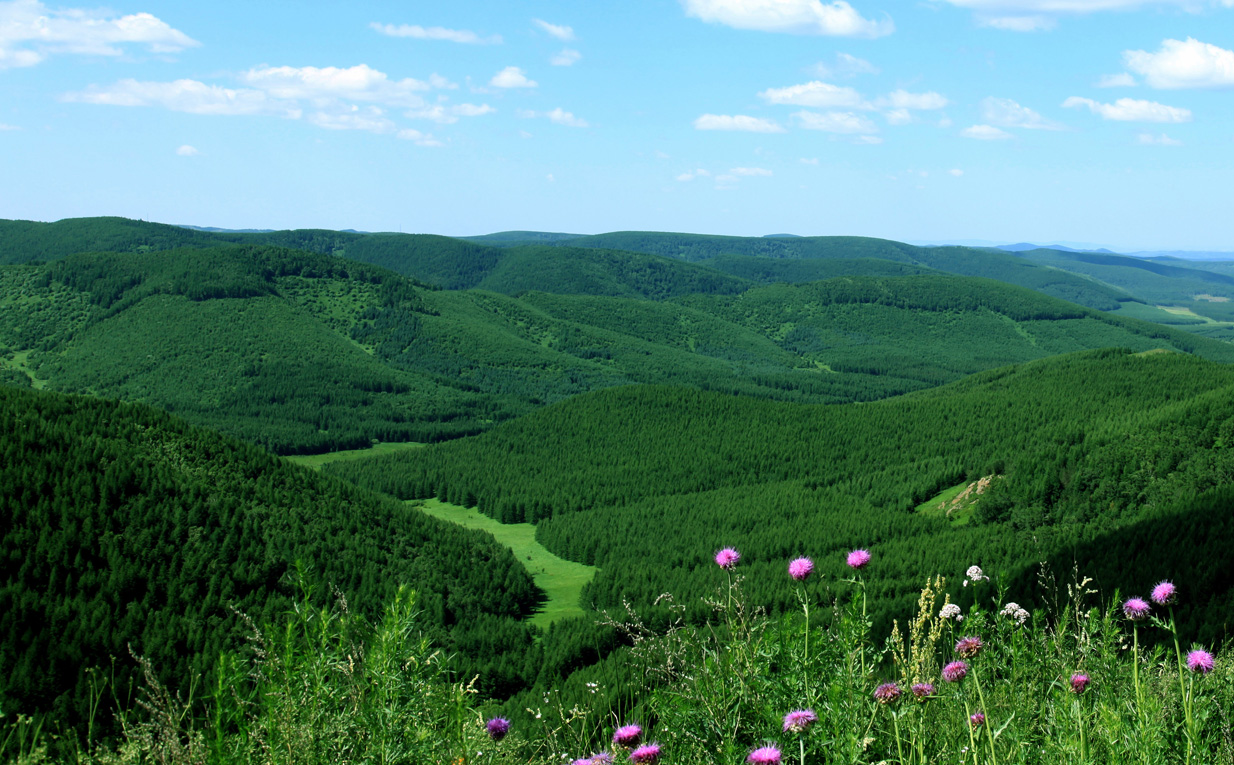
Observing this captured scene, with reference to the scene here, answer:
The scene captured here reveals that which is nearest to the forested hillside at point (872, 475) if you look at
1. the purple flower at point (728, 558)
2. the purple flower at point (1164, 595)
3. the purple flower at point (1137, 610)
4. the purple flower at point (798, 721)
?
the purple flower at point (1137, 610)

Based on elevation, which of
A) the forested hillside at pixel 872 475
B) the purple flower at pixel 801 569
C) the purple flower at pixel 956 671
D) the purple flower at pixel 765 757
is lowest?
the forested hillside at pixel 872 475

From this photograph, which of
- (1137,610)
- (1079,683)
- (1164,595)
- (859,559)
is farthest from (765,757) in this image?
(1137,610)

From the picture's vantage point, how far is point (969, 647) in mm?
7027

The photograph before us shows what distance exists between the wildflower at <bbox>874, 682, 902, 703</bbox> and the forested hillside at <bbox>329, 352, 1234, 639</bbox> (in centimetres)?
1941

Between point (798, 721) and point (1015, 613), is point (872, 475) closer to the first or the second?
point (1015, 613)

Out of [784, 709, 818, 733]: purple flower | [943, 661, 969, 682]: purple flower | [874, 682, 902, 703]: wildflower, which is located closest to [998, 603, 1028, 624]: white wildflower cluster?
[943, 661, 969, 682]: purple flower

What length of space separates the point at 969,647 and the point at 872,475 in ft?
218

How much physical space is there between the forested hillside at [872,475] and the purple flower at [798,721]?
2003cm

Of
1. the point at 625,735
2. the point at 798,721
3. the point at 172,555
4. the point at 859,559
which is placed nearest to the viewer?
the point at 798,721

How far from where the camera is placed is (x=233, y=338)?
145 meters

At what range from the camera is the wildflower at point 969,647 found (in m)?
6.99

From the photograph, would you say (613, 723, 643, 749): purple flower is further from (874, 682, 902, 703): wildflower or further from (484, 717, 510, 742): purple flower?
(874, 682, 902, 703): wildflower

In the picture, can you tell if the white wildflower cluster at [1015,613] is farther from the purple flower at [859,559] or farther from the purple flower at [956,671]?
the purple flower at [956,671]

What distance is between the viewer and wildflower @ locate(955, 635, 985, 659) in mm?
6988
